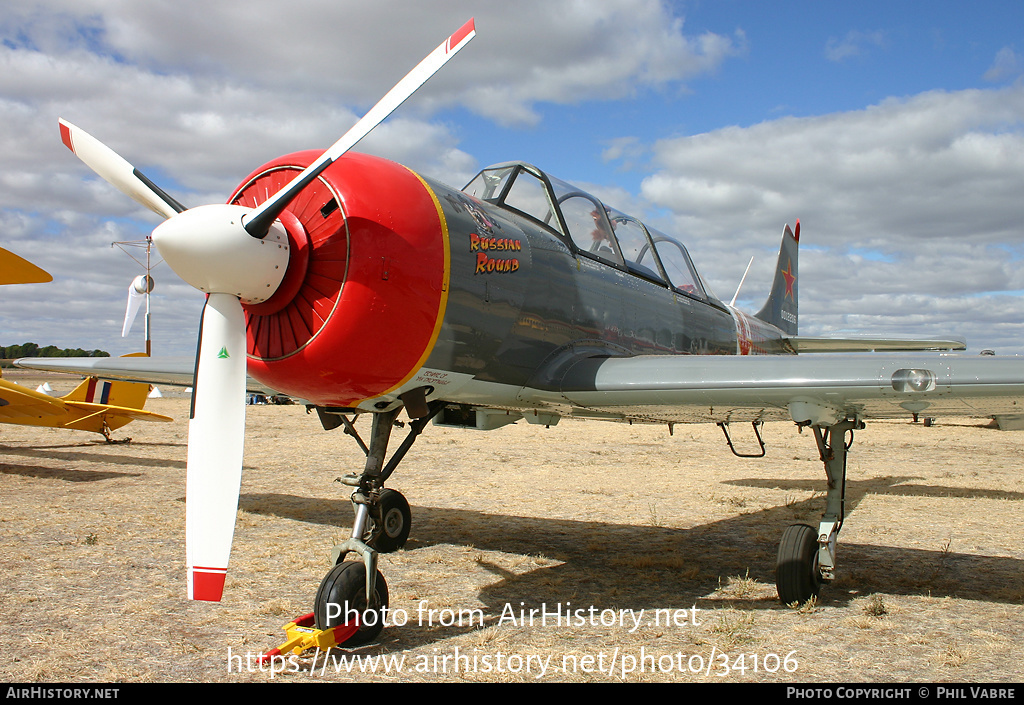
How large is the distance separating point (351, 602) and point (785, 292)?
34.5 ft

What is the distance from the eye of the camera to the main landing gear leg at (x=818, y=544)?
16.3 feet

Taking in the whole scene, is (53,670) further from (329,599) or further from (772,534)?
(772,534)

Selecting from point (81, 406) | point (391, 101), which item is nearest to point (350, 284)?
point (391, 101)

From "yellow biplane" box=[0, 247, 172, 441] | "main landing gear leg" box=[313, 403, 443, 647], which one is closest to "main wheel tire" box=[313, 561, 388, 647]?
"main landing gear leg" box=[313, 403, 443, 647]

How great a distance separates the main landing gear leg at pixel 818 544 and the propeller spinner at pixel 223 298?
3.71 m

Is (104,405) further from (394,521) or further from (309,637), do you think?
(309,637)

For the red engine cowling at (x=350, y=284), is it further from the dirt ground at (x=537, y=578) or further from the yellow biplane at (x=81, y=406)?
the yellow biplane at (x=81, y=406)

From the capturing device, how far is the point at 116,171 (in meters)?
4.25

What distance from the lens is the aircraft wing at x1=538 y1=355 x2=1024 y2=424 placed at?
4.16 metres

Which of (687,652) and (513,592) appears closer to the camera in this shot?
(687,652)

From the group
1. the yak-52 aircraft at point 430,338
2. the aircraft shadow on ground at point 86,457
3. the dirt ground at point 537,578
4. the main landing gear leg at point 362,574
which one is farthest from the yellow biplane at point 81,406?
the main landing gear leg at point 362,574

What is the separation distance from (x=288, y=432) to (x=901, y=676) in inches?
667

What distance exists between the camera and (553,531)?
750cm
